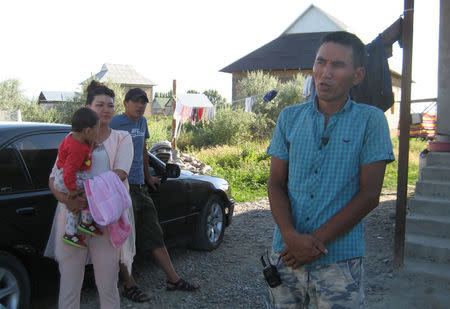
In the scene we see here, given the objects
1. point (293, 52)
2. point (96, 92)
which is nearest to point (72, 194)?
point (96, 92)

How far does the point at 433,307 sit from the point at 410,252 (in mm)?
904

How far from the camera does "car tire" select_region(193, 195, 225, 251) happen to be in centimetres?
530

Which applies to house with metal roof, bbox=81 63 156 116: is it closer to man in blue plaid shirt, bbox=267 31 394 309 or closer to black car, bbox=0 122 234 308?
black car, bbox=0 122 234 308

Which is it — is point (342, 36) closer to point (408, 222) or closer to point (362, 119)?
point (362, 119)

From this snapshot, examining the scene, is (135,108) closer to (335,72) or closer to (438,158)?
(335,72)

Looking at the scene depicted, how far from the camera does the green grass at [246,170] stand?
10.4 meters

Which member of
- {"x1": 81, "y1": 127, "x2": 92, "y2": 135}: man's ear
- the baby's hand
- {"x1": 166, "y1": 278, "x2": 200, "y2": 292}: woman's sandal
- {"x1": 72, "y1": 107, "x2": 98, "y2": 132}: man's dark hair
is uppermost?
{"x1": 72, "y1": 107, "x2": 98, "y2": 132}: man's dark hair

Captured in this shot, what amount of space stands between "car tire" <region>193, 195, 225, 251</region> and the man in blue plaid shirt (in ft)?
11.2

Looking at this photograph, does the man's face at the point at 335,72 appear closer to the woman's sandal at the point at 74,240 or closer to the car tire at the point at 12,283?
the woman's sandal at the point at 74,240

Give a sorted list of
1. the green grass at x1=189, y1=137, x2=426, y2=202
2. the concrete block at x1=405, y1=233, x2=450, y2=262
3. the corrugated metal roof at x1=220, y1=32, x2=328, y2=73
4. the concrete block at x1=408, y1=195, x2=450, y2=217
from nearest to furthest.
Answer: the concrete block at x1=405, y1=233, x2=450, y2=262 → the concrete block at x1=408, y1=195, x2=450, y2=217 → the green grass at x1=189, y1=137, x2=426, y2=202 → the corrugated metal roof at x1=220, y1=32, x2=328, y2=73

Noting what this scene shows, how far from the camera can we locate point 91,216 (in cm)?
277

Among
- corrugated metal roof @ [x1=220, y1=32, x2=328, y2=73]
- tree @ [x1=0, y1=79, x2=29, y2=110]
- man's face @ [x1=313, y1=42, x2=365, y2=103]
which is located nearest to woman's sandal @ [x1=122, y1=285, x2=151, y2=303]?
man's face @ [x1=313, y1=42, x2=365, y2=103]

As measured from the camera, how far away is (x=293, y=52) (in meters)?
31.2

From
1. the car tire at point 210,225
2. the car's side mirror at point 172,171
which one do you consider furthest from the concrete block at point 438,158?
the car's side mirror at point 172,171
